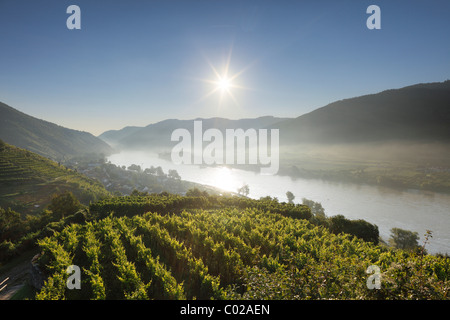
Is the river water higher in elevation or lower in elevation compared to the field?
lower

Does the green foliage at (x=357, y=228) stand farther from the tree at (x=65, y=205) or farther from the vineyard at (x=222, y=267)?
the tree at (x=65, y=205)

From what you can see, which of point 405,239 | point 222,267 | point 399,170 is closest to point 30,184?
point 222,267

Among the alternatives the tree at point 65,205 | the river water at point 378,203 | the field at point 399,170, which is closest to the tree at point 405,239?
the river water at point 378,203

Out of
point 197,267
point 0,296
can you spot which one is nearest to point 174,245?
point 197,267

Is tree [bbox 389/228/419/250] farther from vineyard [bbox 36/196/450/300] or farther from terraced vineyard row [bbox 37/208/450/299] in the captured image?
terraced vineyard row [bbox 37/208/450/299]

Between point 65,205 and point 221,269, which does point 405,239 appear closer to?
point 221,269

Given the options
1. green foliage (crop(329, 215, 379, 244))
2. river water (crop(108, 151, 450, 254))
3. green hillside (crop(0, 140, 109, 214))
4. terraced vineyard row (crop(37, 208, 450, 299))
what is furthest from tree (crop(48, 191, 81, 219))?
river water (crop(108, 151, 450, 254))

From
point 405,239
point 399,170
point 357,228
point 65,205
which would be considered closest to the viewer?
point 357,228
